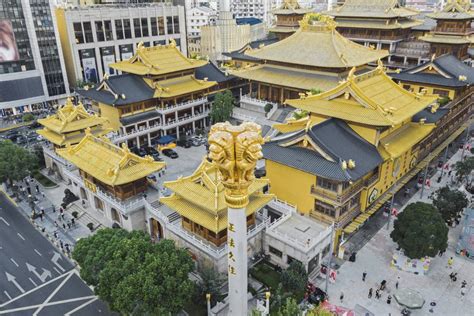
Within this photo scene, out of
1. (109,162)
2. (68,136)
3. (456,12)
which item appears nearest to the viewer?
(109,162)

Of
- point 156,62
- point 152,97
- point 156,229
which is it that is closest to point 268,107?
point 152,97

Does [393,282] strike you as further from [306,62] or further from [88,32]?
[88,32]

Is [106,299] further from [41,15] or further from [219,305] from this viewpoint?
[41,15]

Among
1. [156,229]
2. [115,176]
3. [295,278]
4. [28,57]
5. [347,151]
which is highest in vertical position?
[28,57]

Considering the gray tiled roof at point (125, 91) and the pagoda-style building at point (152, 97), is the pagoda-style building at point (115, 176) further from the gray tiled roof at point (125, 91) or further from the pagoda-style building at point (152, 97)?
the gray tiled roof at point (125, 91)

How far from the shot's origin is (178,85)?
66.1 m

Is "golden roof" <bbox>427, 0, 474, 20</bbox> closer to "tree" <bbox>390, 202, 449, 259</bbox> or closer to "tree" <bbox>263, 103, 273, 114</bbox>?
"tree" <bbox>263, 103, 273, 114</bbox>

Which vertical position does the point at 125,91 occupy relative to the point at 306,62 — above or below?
below

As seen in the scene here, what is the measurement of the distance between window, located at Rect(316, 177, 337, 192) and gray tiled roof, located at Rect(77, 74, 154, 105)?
33.9 m

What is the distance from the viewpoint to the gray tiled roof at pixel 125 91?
5905 centimetres

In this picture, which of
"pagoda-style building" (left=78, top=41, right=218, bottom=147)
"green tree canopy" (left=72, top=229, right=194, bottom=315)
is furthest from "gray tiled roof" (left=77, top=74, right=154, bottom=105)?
"green tree canopy" (left=72, top=229, right=194, bottom=315)

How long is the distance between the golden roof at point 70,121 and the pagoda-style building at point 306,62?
26.0 metres

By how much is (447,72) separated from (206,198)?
141 feet

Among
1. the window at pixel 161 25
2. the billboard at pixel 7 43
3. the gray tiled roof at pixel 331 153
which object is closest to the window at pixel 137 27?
the window at pixel 161 25
